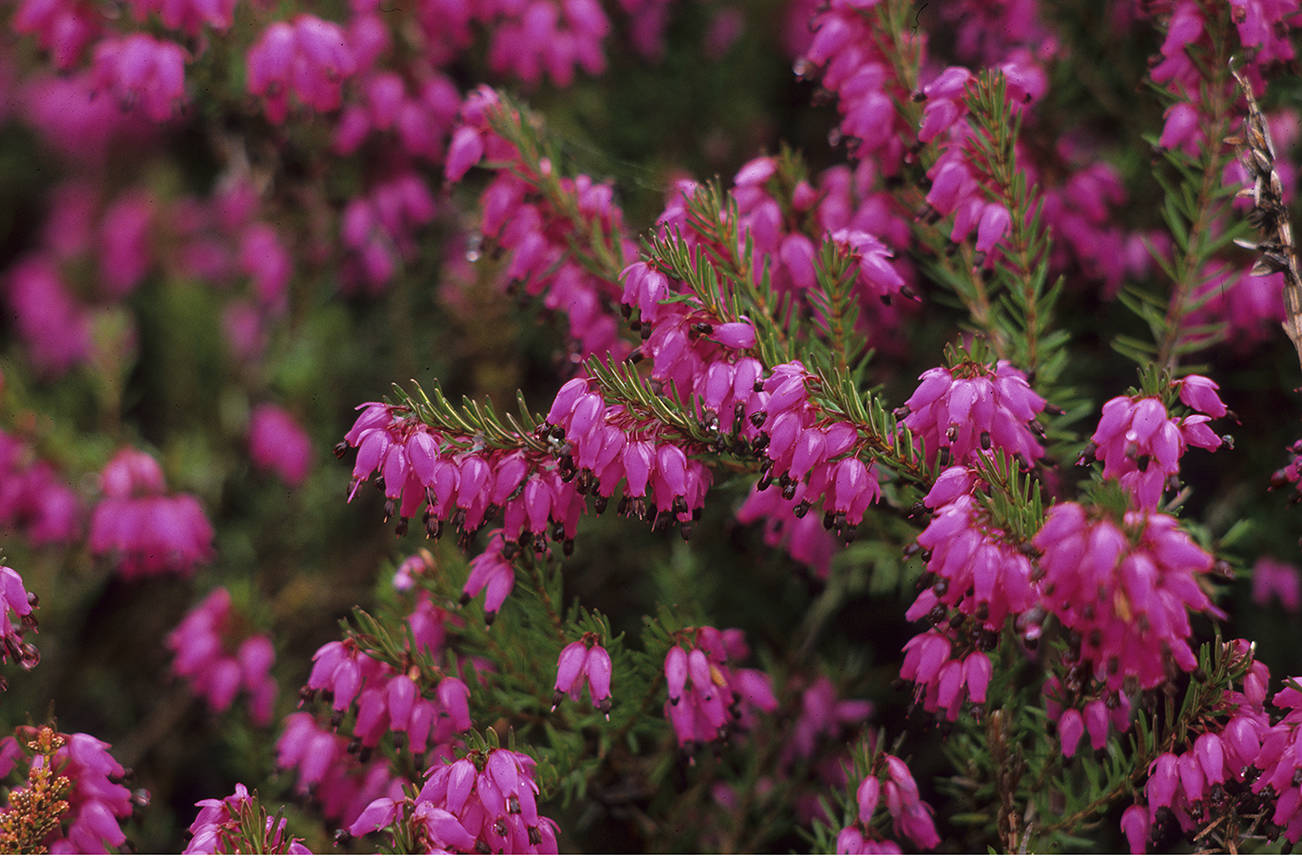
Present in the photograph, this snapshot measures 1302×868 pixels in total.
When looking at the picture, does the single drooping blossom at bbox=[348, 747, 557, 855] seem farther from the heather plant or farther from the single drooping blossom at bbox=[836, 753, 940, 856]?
the single drooping blossom at bbox=[836, 753, 940, 856]

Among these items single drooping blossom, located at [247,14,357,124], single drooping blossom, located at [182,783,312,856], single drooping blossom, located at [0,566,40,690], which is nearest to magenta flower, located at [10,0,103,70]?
single drooping blossom, located at [247,14,357,124]

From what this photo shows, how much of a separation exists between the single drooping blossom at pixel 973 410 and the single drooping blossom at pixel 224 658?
151 cm

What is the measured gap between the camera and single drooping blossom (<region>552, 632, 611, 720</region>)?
1408 millimetres

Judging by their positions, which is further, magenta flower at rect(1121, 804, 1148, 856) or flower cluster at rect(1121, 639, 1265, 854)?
magenta flower at rect(1121, 804, 1148, 856)

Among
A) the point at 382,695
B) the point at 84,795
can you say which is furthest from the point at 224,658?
the point at 382,695

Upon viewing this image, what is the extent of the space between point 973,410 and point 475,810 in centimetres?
80

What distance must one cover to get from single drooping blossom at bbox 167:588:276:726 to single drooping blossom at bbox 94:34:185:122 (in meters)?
1.07

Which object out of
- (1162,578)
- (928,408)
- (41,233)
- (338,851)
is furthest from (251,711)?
(41,233)

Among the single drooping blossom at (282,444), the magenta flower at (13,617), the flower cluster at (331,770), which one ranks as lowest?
the single drooping blossom at (282,444)

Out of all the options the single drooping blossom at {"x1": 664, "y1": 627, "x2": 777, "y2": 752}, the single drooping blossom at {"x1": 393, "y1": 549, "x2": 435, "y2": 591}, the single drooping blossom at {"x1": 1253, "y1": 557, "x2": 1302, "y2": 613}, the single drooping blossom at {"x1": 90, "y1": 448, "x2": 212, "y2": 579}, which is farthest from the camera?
the single drooping blossom at {"x1": 90, "y1": 448, "x2": 212, "y2": 579}

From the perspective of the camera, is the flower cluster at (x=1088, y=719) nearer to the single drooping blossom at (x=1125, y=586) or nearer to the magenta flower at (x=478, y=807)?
the single drooping blossom at (x=1125, y=586)

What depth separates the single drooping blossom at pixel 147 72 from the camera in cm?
213

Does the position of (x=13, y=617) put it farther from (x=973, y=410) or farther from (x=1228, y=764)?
(x=1228, y=764)

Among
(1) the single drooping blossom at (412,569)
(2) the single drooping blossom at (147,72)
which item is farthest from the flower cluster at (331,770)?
(2) the single drooping blossom at (147,72)
